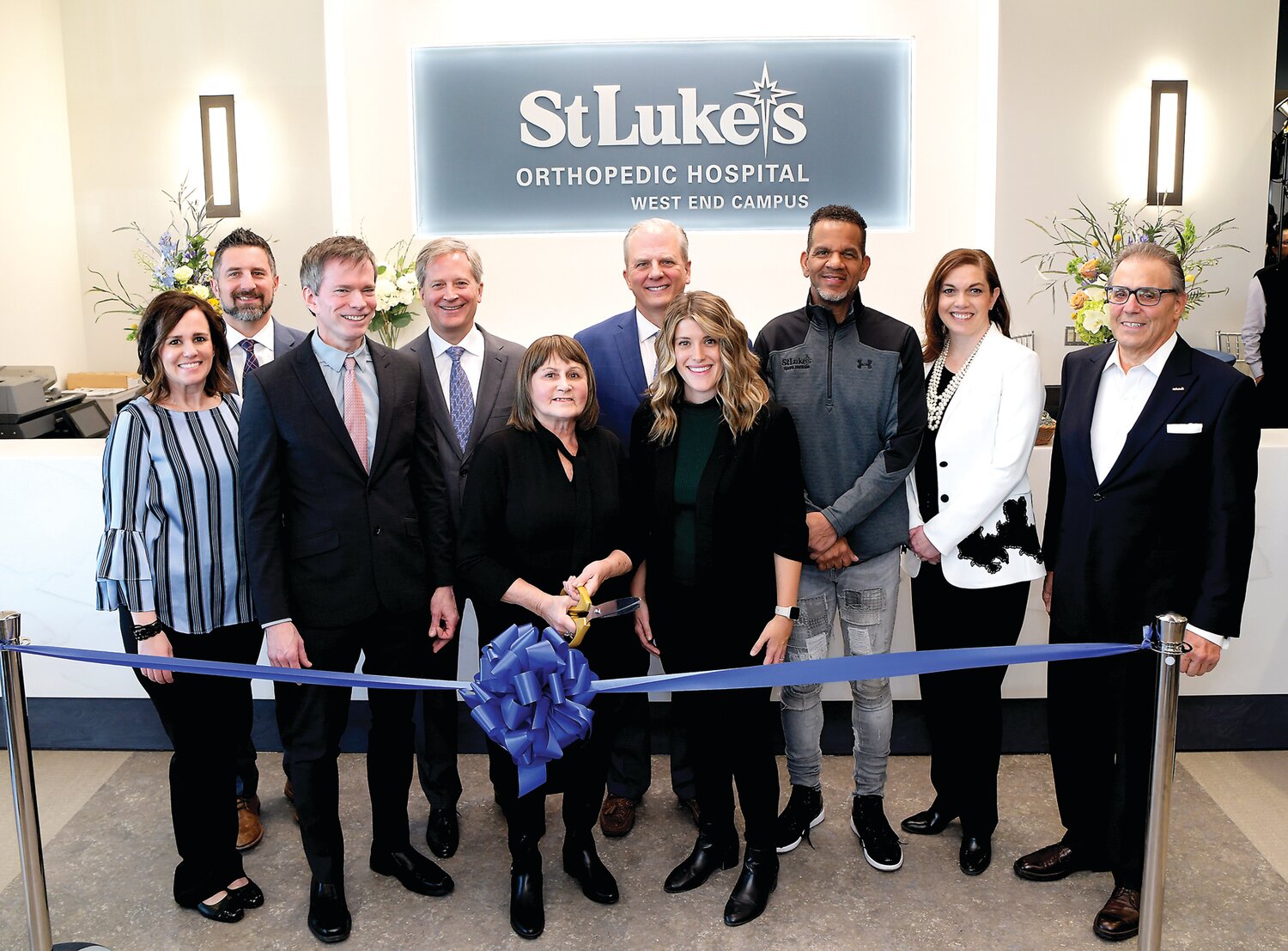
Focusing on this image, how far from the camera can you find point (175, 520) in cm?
274

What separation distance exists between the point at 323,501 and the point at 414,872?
3.49 feet

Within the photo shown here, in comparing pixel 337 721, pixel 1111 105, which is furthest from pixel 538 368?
pixel 1111 105

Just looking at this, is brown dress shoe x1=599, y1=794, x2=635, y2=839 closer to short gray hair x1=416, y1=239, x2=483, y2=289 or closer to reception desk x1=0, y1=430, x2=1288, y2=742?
reception desk x1=0, y1=430, x2=1288, y2=742

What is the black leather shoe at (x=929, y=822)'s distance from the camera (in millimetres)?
3312

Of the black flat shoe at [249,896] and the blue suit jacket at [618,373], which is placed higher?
the blue suit jacket at [618,373]

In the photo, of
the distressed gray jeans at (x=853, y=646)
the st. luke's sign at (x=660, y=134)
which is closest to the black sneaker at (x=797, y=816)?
the distressed gray jeans at (x=853, y=646)

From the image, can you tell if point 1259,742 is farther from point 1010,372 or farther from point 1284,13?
point 1284,13

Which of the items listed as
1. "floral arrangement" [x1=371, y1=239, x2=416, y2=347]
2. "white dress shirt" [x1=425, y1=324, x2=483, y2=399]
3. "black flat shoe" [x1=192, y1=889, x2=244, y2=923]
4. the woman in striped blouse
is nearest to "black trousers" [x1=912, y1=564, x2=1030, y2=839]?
"white dress shirt" [x1=425, y1=324, x2=483, y2=399]

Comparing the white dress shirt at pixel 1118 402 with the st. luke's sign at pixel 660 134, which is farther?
the st. luke's sign at pixel 660 134

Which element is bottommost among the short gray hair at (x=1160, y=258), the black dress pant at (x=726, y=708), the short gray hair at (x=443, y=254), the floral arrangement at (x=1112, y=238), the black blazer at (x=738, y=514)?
the black dress pant at (x=726, y=708)

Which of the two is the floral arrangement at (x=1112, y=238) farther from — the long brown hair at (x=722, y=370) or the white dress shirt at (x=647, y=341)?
the long brown hair at (x=722, y=370)

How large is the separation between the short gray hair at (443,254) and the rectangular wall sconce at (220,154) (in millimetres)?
3410

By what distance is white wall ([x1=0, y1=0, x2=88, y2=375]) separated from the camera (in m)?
5.93

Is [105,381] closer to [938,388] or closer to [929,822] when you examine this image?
[938,388]
